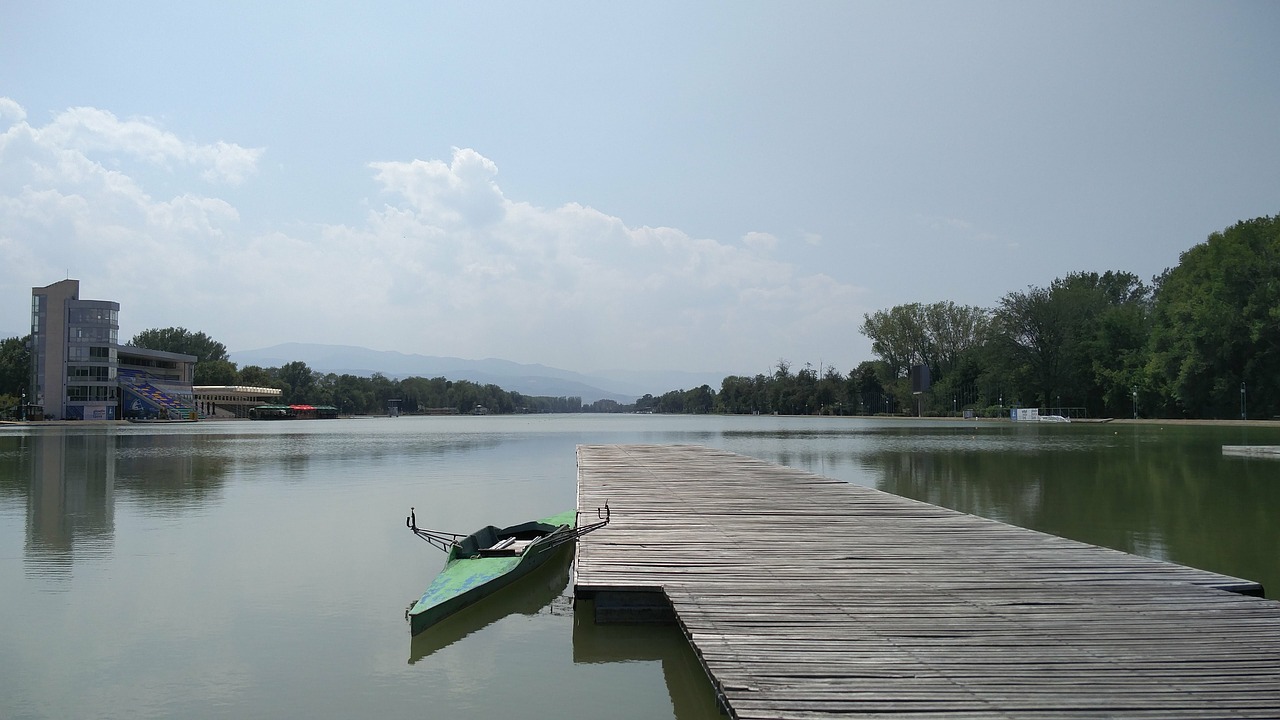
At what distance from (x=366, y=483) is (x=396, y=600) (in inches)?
525

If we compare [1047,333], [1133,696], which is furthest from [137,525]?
[1047,333]

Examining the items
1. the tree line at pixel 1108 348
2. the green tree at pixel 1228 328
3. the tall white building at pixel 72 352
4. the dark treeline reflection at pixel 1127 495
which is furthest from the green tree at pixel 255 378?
the dark treeline reflection at pixel 1127 495

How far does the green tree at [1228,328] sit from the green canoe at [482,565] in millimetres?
58637

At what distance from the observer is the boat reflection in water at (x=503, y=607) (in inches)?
312

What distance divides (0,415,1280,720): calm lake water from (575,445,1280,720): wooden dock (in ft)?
2.92

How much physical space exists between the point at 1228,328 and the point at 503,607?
63163 millimetres

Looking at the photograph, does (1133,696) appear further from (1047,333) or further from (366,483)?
(1047,333)

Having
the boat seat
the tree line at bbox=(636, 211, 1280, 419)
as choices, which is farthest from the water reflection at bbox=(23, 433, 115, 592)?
the tree line at bbox=(636, 211, 1280, 419)

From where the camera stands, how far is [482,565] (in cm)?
934

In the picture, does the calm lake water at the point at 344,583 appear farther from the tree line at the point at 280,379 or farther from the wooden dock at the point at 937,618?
the tree line at the point at 280,379

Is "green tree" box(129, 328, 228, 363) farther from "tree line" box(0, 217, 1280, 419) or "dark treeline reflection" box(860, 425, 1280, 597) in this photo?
"dark treeline reflection" box(860, 425, 1280, 597)

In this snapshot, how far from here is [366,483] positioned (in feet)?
72.2

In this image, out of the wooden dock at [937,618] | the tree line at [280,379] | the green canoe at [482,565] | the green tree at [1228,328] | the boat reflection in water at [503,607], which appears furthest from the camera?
the tree line at [280,379]

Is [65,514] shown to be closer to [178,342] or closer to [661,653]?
[661,653]
